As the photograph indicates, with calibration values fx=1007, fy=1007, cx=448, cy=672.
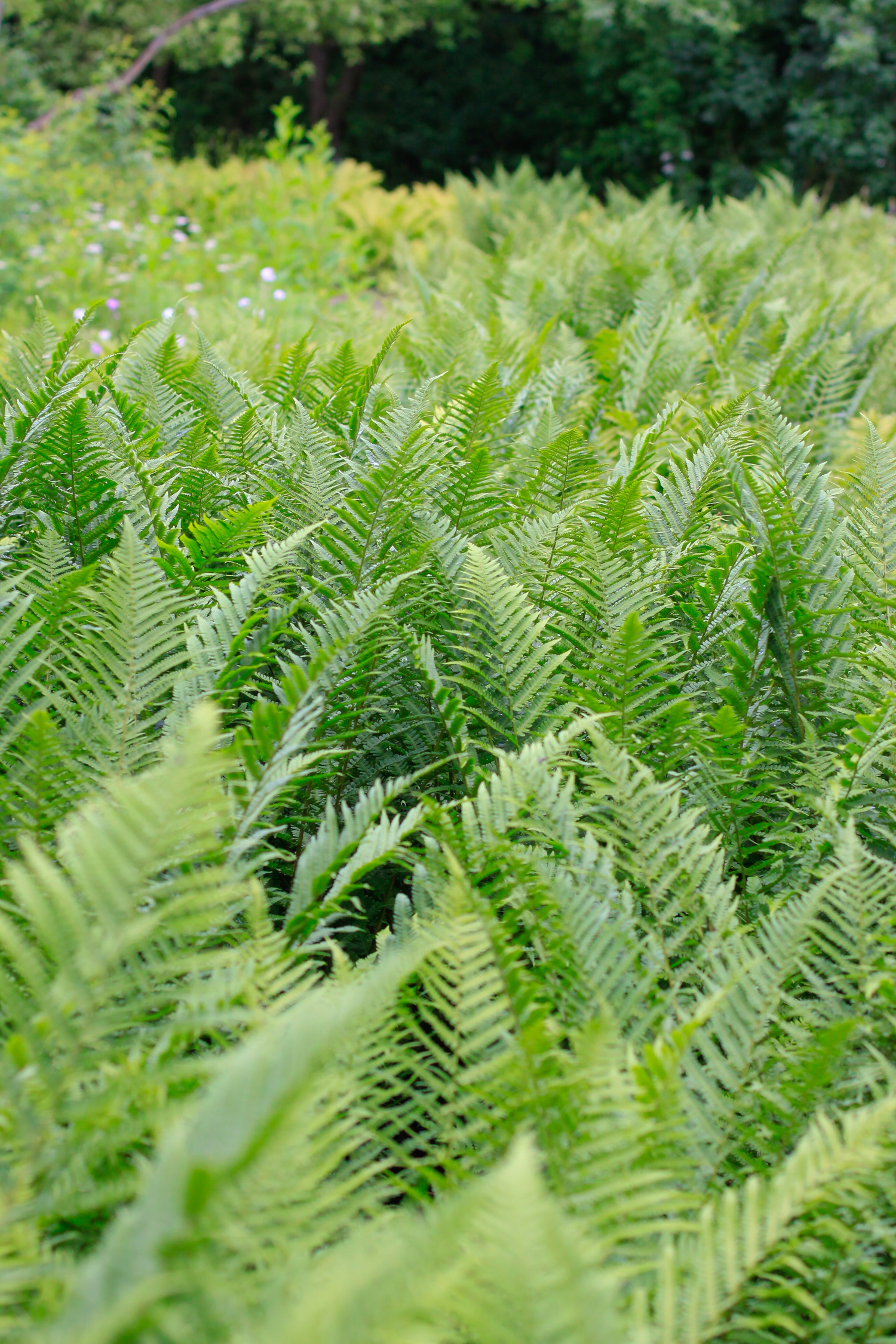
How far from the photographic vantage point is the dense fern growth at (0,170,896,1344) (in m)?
0.76

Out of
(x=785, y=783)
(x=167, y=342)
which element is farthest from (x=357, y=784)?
(x=167, y=342)

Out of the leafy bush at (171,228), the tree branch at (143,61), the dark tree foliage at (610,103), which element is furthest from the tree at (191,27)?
the leafy bush at (171,228)

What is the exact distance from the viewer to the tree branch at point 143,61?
34.6 ft

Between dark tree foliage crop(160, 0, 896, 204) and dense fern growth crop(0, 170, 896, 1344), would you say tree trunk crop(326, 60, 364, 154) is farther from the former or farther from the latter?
dense fern growth crop(0, 170, 896, 1344)

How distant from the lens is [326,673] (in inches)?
56.2

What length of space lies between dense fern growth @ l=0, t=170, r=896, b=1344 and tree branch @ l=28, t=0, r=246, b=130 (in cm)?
1013

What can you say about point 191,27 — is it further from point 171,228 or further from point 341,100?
point 171,228

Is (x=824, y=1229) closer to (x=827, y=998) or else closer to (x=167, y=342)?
(x=827, y=998)

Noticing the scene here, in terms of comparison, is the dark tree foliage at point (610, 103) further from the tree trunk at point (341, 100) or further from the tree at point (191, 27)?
the tree at point (191, 27)

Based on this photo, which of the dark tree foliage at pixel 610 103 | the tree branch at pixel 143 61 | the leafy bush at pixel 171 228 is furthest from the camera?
the dark tree foliage at pixel 610 103

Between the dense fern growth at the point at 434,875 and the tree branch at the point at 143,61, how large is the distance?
1013cm

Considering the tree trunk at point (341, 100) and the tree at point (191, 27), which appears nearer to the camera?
the tree at point (191, 27)

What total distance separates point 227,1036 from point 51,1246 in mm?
254

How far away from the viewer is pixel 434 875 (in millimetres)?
1293
